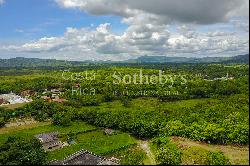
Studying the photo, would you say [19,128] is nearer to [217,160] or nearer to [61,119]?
[61,119]

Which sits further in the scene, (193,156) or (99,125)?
(99,125)

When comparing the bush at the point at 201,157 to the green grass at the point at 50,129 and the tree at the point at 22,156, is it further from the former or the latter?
the green grass at the point at 50,129

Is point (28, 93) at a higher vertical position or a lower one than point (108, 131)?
higher

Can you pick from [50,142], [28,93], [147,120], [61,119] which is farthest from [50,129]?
[28,93]

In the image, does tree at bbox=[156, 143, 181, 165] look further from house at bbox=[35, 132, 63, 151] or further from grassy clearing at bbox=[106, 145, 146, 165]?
house at bbox=[35, 132, 63, 151]

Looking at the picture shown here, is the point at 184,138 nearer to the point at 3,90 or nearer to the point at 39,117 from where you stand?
the point at 39,117

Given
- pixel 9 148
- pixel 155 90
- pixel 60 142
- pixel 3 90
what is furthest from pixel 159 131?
pixel 3 90
